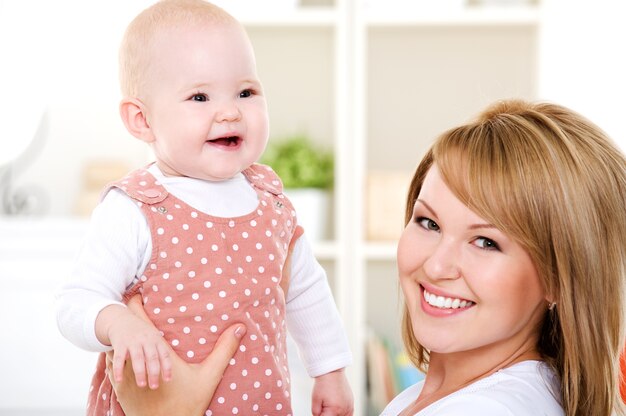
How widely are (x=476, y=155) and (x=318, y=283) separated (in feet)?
1.22

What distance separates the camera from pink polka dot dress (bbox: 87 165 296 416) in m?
1.28

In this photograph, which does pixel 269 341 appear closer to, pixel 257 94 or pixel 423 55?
pixel 257 94

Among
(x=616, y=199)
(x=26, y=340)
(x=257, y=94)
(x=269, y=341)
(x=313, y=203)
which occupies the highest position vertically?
(x=257, y=94)

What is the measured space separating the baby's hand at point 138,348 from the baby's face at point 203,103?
27 cm

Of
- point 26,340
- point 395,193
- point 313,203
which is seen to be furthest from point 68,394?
point 395,193

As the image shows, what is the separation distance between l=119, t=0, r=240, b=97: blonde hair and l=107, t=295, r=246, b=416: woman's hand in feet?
1.09

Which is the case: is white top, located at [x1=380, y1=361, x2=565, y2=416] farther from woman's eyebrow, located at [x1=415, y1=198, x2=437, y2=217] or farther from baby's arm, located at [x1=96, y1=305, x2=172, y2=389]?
baby's arm, located at [x1=96, y1=305, x2=172, y2=389]

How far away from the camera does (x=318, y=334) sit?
1513 millimetres

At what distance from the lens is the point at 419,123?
3578 millimetres

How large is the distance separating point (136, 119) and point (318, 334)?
0.47 m

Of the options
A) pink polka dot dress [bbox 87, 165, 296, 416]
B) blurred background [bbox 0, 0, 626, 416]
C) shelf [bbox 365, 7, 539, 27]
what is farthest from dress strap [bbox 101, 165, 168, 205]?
shelf [bbox 365, 7, 539, 27]

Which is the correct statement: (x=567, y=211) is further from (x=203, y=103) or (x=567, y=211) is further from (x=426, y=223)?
(x=203, y=103)

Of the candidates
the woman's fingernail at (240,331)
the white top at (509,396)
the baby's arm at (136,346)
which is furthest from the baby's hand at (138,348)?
the white top at (509,396)

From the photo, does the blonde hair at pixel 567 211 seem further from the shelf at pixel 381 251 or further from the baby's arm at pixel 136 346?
the shelf at pixel 381 251
